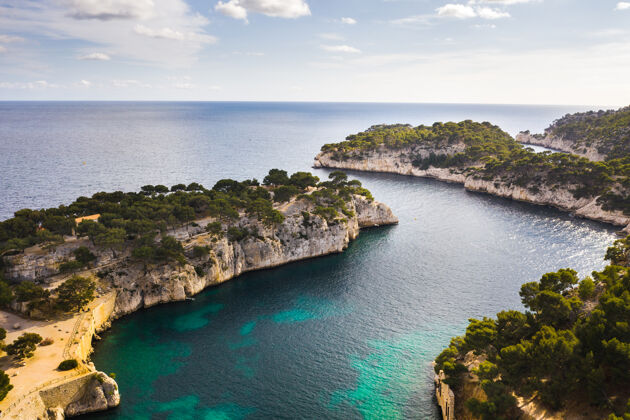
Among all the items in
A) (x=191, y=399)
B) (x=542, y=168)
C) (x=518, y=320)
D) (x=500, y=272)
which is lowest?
(x=191, y=399)

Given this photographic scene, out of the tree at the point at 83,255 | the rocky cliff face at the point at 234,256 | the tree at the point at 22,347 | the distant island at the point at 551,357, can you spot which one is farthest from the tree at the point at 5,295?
the distant island at the point at 551,357

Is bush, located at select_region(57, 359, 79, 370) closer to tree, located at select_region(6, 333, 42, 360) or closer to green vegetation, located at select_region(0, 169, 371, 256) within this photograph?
tree, located at select_region(6, 333, 42, 360)

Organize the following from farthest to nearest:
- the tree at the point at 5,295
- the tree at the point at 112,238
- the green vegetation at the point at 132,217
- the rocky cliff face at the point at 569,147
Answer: the rocky cliff face at the point at 569,147 < the green vegetation at the point at 132,217 < the tree at the point at 112,238 < the tree at the point at 5,295

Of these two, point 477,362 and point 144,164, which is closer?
point 477,362

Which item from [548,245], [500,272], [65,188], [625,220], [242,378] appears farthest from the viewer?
[65,188]

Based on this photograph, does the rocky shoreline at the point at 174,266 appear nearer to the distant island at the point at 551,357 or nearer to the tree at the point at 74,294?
the tree at the point at 74,294

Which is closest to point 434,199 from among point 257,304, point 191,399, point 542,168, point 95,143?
point 542,168

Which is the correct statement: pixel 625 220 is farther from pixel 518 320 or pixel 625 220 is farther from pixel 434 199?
pixel 518 320

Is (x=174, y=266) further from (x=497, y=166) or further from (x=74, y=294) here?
(x=497, y=166)

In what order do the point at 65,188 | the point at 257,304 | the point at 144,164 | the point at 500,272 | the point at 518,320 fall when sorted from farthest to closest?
the point at 144,164, the point at 65,188, the point at 500,272, the point at 257,304, the point at 518,320
